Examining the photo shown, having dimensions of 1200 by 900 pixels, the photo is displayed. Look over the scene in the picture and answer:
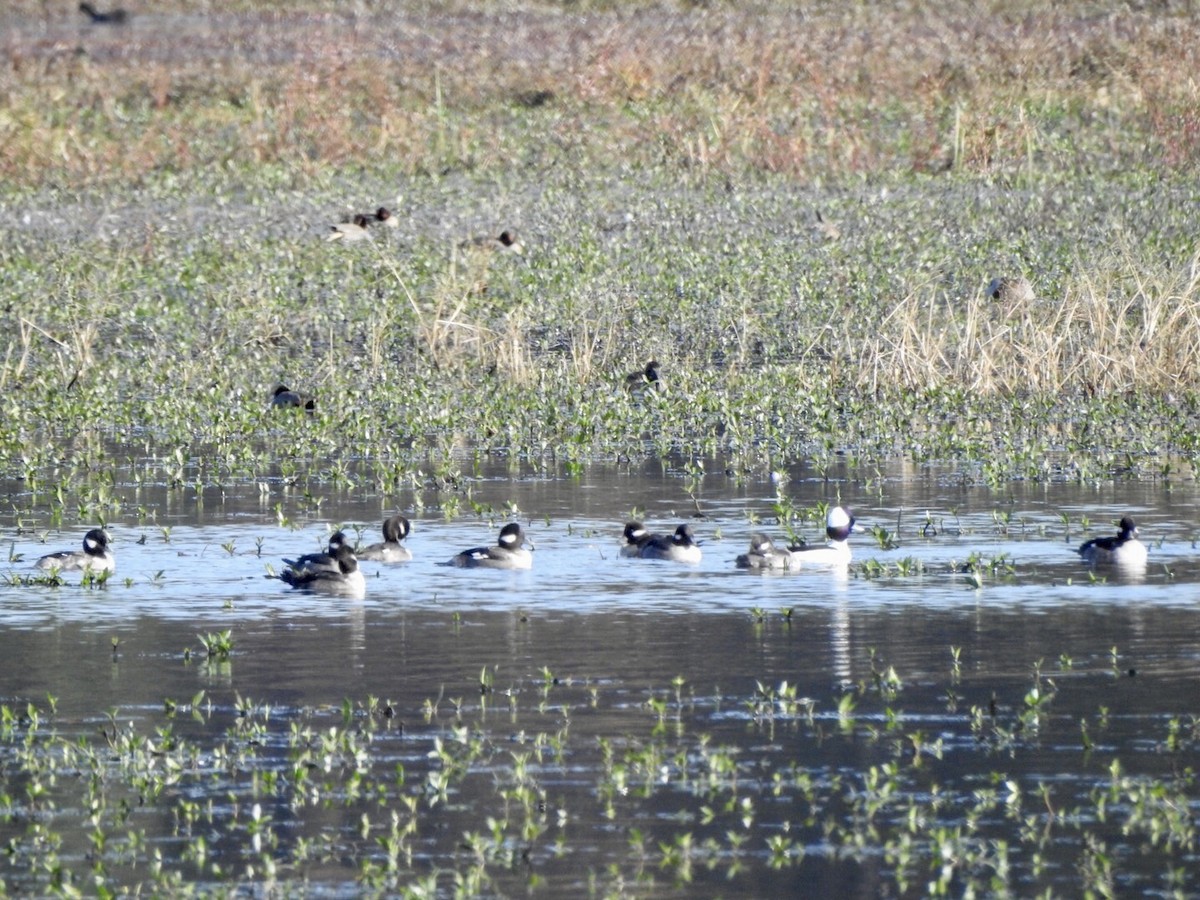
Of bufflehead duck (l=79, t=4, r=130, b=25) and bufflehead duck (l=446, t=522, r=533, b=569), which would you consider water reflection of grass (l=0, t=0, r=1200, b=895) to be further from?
Answer: bufflehead duck (l=446, t=522, r=533, b=569)

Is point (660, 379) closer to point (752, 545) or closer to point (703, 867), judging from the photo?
point (752, 545)

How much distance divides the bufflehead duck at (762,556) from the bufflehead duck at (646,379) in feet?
21.7

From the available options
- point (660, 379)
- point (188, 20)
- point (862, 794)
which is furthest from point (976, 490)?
point (188, 20)

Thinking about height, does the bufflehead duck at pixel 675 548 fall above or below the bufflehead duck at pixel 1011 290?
below

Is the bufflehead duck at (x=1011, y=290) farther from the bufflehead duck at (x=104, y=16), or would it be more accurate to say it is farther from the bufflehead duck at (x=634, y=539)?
the bufflehead duck at (x=104, y=16)

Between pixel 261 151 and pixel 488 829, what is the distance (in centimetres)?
2478

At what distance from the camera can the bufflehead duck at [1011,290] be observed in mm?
21656

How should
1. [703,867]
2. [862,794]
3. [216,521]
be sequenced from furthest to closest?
[216,521]
[862,794]
[703,867]

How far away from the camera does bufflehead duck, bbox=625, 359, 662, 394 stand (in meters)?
21.5

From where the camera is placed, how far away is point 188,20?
47625 millimetres

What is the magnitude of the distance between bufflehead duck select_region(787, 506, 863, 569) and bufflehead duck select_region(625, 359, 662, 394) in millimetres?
6524

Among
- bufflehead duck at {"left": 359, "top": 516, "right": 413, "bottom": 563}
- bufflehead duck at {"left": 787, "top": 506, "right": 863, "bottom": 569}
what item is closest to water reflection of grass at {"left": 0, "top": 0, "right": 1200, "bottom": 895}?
bufflehead duck at {"left": 787, "top": 506, "right": 863, "bottom": 569}

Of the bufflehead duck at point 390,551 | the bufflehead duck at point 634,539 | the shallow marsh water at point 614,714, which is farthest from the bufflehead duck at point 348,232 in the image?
the bufflehead duck at point 634,539

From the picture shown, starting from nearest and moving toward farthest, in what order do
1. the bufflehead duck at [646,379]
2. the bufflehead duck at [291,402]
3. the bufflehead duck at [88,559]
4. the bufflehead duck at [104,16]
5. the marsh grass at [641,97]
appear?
the bufflehead duck at [88,559] < the bufflehead duck at [291,402] < the bufflehead duck at [646,379] < the marsh grass at [641,97] < the bufflehead duck at [104,16]
